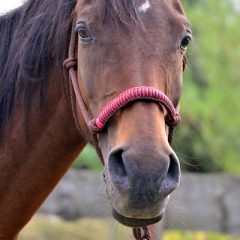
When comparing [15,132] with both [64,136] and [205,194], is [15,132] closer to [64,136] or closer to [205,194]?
[64,136]

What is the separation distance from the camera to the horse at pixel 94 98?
127 centimetres

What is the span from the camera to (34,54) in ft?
5.99

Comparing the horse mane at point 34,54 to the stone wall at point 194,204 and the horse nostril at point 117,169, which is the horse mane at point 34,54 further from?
the stone wall at point 194,204

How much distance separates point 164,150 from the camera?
1.25 meters

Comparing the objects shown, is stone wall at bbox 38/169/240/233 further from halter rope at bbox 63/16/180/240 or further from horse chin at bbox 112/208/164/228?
horse chin at bbox 112/208/164/228

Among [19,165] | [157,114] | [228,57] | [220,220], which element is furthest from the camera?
[228,57]

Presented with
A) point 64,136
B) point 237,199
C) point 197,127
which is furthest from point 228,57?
point 64,136

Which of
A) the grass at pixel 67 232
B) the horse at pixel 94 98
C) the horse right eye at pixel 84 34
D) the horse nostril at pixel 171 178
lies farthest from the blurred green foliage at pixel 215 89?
the horse nostril at pixel 171 178

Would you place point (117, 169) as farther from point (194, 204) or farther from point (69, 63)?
point (194, 204)

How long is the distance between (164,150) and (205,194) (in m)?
4.44

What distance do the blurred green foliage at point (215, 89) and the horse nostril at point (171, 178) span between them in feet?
17.6

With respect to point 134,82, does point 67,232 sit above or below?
below

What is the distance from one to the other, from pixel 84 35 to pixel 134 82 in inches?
17.3

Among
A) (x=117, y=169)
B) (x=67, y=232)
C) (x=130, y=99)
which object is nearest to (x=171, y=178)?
(x=117, y=169)
